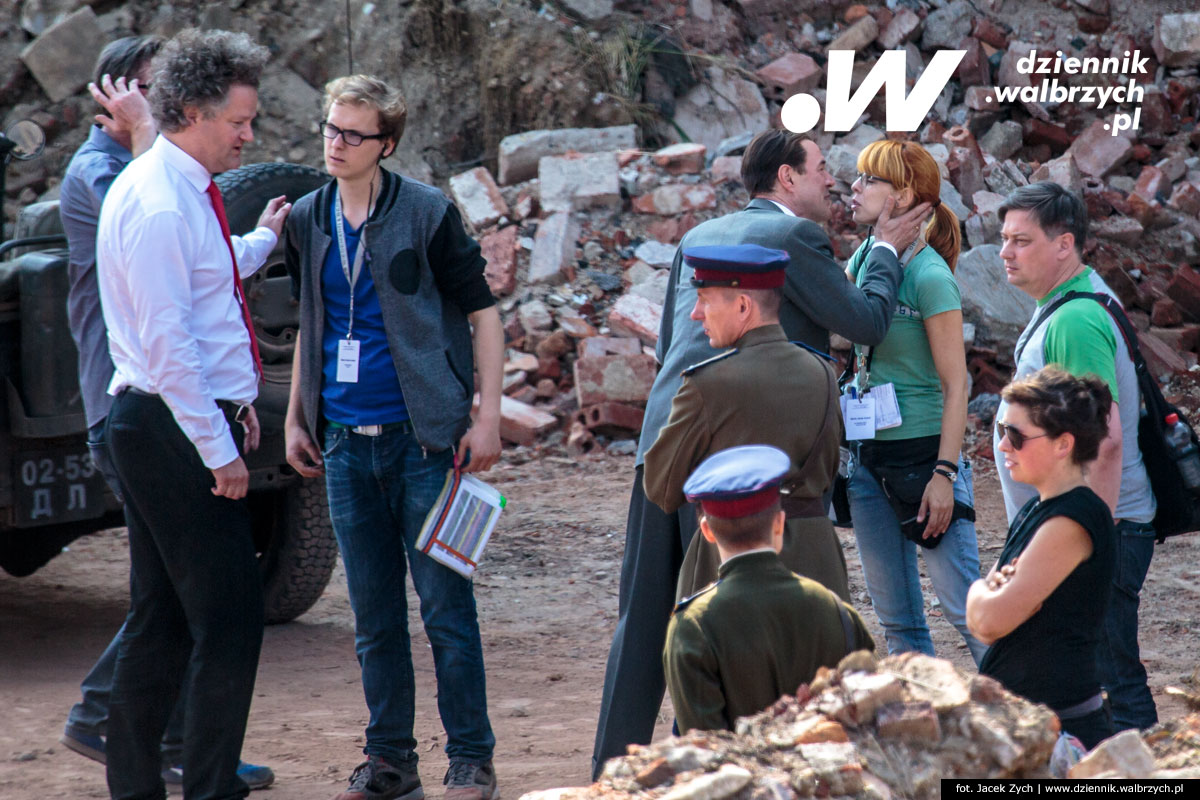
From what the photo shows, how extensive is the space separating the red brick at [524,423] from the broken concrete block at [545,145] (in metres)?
2.98

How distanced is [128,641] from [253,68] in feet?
5.41

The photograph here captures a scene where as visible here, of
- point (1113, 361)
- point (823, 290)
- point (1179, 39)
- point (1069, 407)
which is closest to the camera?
point (1069, 407)

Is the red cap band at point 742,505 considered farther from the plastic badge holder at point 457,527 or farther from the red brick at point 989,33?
the red brick at point 989,33

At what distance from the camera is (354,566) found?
402 centimetres

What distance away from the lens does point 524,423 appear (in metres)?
9.89

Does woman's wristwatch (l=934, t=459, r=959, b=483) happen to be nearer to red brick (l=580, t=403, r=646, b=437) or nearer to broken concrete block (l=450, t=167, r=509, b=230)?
red brick (l=580, t=403, r=646, b=437)

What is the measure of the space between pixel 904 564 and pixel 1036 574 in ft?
4.30

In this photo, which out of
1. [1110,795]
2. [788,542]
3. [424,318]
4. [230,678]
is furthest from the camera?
[424,318]

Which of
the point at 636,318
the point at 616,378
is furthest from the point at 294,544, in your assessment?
the point at 636,318

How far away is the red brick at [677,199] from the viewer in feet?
36.7

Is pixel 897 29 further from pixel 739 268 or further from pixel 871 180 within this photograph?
pixel 739 268

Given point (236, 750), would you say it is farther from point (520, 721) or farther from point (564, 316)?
point (564, 316)

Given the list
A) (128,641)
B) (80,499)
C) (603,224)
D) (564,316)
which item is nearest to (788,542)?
(128,641)

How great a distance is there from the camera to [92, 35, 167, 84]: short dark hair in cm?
421
